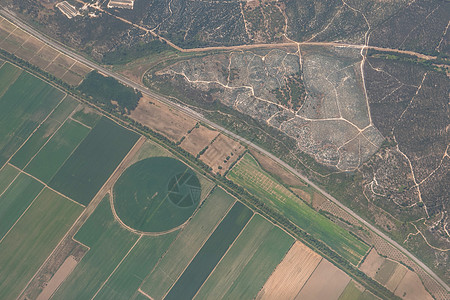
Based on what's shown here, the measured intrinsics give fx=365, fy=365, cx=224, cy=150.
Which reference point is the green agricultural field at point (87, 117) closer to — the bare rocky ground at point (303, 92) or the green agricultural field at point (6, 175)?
the green agricultural field at point (6, 175)

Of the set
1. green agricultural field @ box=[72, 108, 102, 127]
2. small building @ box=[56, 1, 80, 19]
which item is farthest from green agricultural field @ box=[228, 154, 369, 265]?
small building @ box=[56, 1, 80, 19]

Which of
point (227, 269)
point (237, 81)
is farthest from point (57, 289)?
point (237, 81)

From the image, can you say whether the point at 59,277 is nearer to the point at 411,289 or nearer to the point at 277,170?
the point at 277,170

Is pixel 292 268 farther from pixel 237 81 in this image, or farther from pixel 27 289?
pixel 27 289

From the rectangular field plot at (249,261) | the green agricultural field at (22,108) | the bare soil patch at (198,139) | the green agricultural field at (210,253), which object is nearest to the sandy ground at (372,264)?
the rectangular field plot at (249,261)

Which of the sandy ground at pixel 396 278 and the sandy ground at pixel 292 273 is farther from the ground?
the sandy ground at pixel 396 278

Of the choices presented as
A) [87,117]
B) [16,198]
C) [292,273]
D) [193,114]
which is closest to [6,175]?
[16,198]
